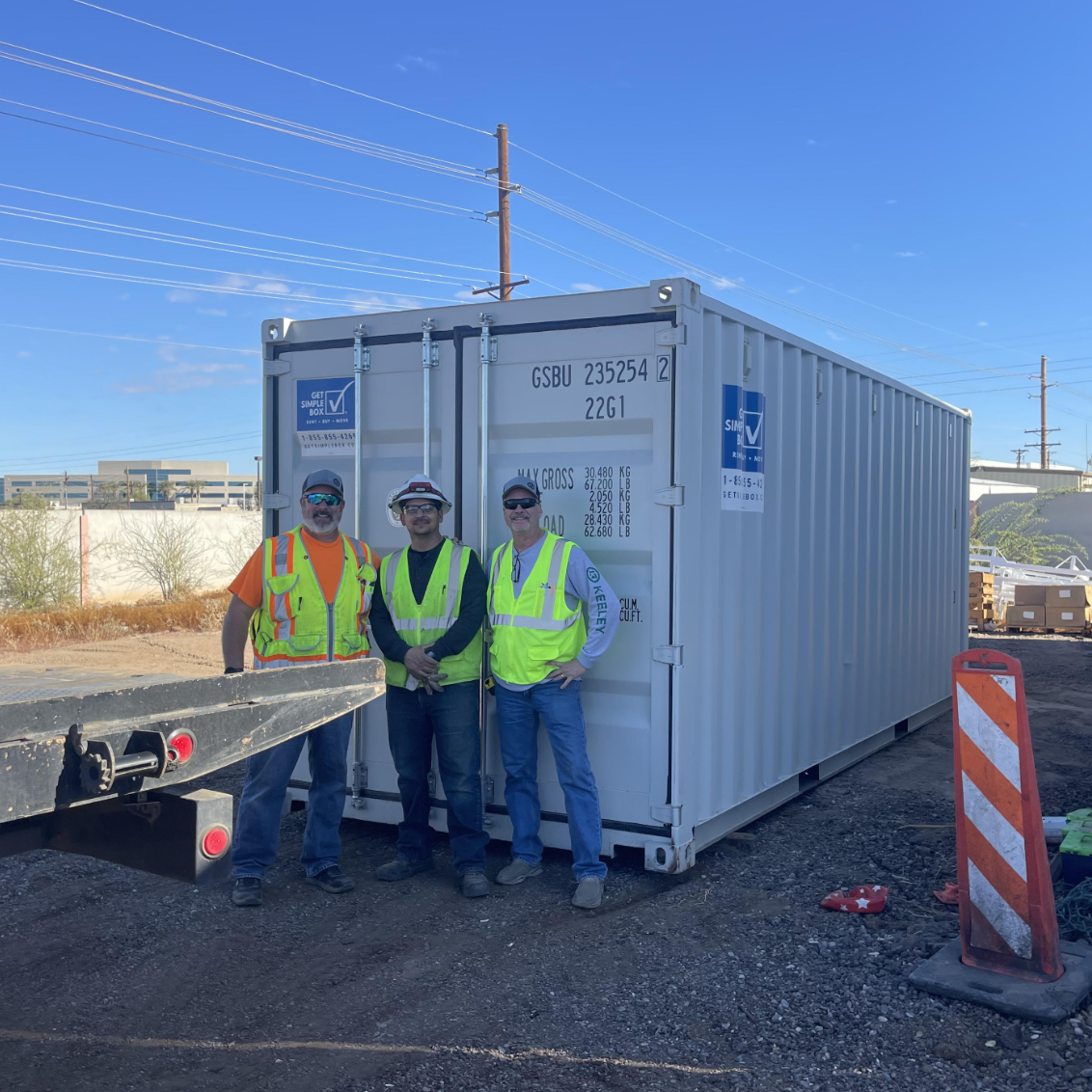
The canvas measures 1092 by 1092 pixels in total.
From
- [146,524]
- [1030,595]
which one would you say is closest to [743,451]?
[1030,595]

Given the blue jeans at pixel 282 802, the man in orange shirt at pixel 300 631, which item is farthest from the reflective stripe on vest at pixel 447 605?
the blue jeans at pixel 282 802

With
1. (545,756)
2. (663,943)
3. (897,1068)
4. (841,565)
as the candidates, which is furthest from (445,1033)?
(841,565)

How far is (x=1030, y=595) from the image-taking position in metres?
18.1

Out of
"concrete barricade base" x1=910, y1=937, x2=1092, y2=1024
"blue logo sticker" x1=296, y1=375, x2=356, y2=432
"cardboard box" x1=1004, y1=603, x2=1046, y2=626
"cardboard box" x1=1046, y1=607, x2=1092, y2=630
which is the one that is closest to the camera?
"concrete barricade base" x1=910, y1=937, x2=1092, y2=1024

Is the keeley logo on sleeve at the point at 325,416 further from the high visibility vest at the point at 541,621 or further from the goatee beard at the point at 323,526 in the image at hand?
the high visibility vest at the point at 541,621

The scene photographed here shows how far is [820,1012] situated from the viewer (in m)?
3.85

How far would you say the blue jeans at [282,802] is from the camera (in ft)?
16.8

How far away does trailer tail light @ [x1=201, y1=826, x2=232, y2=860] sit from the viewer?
2582 mm

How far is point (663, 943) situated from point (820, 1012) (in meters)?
0.86

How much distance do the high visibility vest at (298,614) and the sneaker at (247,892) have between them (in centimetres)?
103

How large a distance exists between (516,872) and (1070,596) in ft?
50.6

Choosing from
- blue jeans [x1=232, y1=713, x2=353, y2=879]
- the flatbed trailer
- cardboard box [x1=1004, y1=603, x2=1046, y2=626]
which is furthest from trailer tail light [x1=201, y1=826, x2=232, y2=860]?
cardboard box [x1=1004, y1=603, x2=1046, y2=626]

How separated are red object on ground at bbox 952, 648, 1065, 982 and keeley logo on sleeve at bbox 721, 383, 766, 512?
71.4 inches

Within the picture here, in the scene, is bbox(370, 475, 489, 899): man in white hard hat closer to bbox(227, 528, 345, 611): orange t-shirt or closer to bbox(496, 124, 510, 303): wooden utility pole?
bbox(227, 528, 345, 611): orange t-shirt
